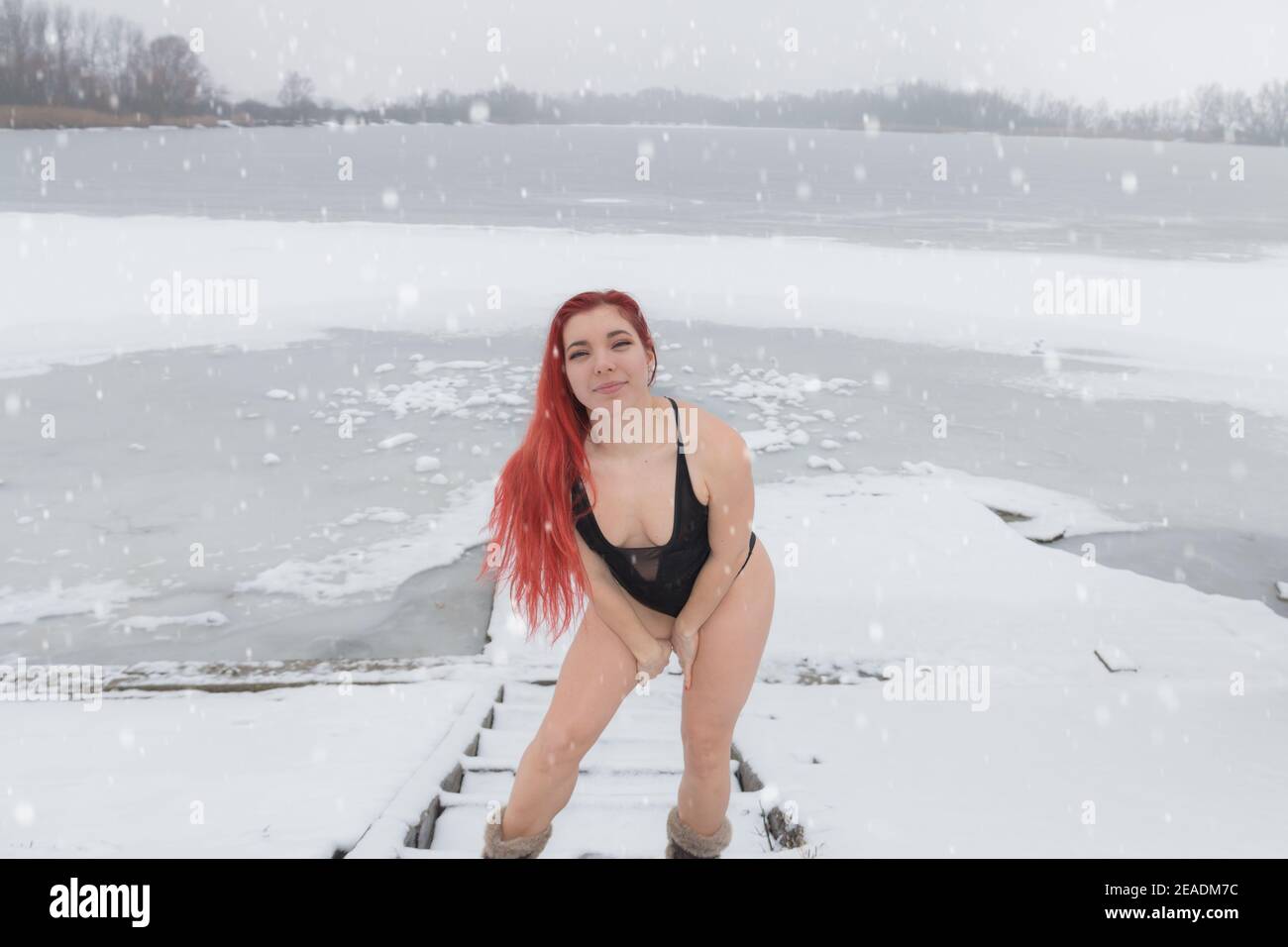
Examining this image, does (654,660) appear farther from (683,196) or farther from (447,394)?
(683,196)

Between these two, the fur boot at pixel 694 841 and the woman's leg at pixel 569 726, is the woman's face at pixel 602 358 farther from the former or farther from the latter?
the fur boot at pixel 694 841

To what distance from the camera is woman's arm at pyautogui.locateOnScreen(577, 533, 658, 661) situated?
2.43 meters

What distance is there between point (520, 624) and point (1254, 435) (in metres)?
7.67

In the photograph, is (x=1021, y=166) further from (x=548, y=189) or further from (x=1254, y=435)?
(x=1254, y=435)

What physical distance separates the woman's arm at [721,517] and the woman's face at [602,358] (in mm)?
259

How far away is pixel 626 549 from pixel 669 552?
117 millimetres

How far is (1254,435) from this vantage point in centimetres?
865

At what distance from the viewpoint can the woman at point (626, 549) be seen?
2.37m

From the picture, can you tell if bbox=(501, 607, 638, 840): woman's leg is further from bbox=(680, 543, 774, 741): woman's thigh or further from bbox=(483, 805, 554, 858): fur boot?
bbox=(680, 543, 774, 741): woman's thigh

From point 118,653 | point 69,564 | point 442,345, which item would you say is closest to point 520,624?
point 118,653

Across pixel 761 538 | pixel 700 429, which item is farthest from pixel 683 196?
pixel 700 429

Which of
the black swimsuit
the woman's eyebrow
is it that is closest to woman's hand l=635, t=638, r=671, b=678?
the black swimsuit

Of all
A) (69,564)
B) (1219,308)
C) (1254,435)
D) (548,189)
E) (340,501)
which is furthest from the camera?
(548,189)

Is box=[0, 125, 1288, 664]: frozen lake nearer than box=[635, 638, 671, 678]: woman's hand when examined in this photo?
No
